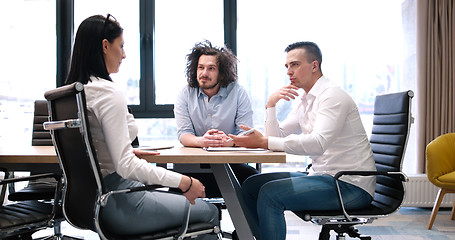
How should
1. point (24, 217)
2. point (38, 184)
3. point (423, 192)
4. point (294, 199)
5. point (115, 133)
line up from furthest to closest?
point (423, 192) → point (38, 184) → point (294, 199) → point (24, 217) → point (115, 133)

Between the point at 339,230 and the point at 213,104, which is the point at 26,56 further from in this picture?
the point at 339,230

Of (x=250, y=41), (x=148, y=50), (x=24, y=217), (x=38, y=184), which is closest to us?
(x=24, y=217)

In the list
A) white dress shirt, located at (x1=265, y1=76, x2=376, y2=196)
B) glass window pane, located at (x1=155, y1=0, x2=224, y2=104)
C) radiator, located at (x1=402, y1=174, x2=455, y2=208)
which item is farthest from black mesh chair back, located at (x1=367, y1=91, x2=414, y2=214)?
glass window pane, located at (x1=155, y1=0, x2=224, y2=104)

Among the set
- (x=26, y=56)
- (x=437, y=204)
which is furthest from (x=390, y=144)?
(x=26, y=56)

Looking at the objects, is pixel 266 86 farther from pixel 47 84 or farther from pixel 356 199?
pixel 356 199

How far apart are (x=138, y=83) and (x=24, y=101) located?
1123 millimetres

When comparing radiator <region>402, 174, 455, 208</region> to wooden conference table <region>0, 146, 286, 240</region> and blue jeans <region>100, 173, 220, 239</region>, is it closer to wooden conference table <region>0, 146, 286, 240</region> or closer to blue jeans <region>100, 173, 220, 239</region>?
wooden conference table <region>0, 146, 286, 240</region>

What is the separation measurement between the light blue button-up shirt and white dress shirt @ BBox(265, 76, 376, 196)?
603mm

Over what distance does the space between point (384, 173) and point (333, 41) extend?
2.72 metres

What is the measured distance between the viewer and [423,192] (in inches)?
160

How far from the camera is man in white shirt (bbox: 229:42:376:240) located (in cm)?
186

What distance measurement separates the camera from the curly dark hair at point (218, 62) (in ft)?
9.04

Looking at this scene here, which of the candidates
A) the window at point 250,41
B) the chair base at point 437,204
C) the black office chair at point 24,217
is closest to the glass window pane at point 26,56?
the window at point 250,41

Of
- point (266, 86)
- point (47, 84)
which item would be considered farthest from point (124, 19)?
point (266, 86)
